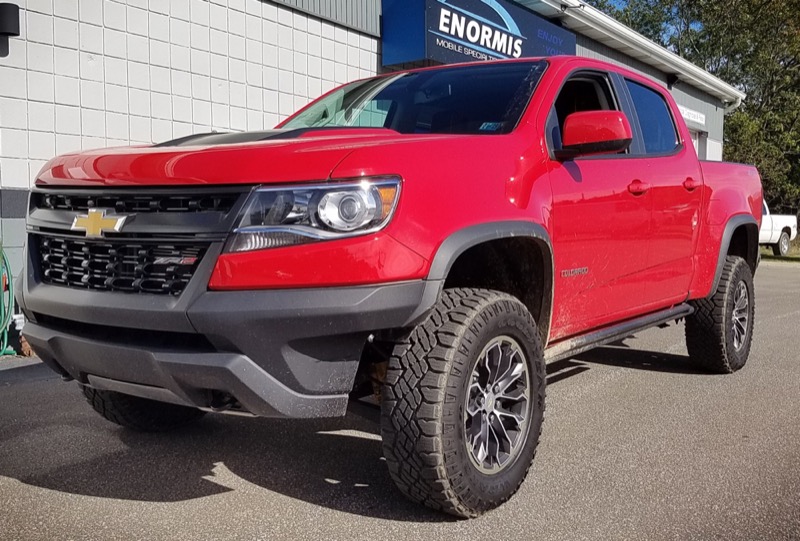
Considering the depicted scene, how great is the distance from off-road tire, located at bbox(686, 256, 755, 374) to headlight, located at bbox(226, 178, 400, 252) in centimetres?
353

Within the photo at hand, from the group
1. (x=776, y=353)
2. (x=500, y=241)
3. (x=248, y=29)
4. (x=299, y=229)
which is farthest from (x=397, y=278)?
(x=248, y=29)

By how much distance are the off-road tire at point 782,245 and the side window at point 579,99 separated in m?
21.4

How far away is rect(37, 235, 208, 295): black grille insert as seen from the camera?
8.80ft

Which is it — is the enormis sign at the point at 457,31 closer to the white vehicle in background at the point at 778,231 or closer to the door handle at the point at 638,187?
the door handle at the point at 638,187

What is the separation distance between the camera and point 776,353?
21.5 ft

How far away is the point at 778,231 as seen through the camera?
76.2 ft

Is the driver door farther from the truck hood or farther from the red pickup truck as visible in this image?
the truck hood

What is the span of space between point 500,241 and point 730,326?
2.91m

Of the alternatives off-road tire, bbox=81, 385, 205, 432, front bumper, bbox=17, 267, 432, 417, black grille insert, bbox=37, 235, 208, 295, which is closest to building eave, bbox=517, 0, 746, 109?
off-road tire, bbox=81, 385, 205, 432

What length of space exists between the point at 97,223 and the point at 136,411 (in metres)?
1.36

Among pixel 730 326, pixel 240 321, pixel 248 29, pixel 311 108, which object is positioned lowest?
pixel 730 326

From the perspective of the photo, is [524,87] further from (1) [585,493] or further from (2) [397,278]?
(1) [585,493]

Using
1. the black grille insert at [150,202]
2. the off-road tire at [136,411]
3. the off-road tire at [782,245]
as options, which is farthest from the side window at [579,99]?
the off-road tire at [782,245]

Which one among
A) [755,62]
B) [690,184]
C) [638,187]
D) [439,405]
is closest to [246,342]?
[439,405]
